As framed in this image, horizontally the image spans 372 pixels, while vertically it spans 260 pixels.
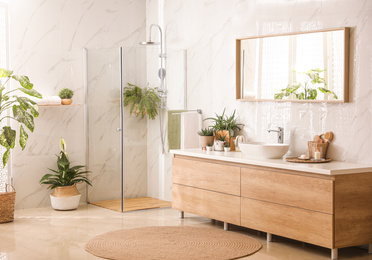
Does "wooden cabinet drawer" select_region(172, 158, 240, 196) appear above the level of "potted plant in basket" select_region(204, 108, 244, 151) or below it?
below

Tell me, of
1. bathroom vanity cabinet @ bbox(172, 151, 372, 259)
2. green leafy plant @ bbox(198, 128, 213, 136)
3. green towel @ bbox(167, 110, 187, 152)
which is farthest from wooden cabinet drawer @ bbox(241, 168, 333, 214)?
green towel @ bbox(167, 110, 187, 152)

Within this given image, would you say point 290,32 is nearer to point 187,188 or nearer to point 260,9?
point 260,9

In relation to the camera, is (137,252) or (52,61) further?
(52,61)

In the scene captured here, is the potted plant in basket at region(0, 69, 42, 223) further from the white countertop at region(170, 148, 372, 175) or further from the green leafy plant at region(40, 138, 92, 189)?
the white countertop at region(170, 148, 372, 175)

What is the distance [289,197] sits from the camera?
14.5 feet

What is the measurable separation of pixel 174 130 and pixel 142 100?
50 centimetres

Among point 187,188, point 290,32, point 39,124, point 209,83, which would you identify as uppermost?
point 290,32

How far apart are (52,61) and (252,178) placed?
2.92m

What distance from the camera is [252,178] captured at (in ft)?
15.6

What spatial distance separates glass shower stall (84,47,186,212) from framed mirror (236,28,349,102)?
1.01 m

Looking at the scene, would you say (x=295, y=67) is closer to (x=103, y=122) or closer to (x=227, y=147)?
(x=227, y=147)

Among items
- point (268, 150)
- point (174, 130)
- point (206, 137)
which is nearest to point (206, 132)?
point (206, 137)

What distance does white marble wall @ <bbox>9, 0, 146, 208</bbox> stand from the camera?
6.16 m

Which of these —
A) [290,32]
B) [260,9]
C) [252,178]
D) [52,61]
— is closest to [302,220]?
[252,178]
